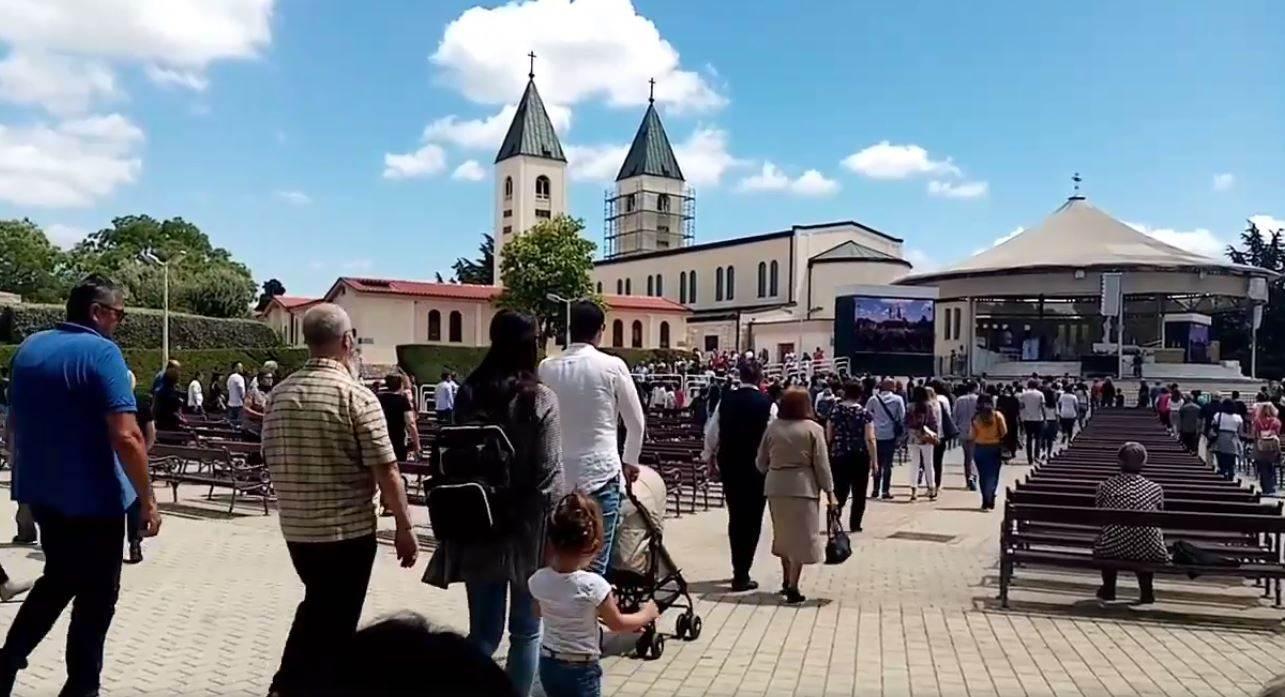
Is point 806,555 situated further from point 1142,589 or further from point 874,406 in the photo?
point 874,406

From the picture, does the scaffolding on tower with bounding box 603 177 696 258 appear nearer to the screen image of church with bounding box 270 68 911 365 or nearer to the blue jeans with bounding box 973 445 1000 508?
the screen image of church with bounding box 270 68 911 365

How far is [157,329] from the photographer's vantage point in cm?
5319

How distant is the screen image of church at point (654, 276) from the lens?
70.8 m

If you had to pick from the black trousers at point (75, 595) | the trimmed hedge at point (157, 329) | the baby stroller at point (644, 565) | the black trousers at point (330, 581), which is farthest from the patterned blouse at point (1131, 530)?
the trimmed hedge at point (157, 329)

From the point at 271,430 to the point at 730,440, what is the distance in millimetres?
5095

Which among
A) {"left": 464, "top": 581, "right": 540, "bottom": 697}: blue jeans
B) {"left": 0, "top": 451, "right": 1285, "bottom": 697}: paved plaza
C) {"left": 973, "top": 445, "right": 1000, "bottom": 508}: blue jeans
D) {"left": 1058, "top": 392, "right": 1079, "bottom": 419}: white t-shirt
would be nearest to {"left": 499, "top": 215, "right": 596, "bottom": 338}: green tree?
{"left": 1058, "top": 392, "right": 1079, "bottom": 419}: white t-shirt

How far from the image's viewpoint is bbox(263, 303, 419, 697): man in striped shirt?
15.5 ft

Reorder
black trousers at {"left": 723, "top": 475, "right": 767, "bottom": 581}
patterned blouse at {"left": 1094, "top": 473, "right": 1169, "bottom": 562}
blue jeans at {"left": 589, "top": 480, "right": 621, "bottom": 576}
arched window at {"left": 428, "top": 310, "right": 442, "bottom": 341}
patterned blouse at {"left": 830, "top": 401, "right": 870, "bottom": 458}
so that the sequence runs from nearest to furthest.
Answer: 1. blue jeans at {"left": 589, "top": 480, "right": 621, "bottom": 576}
2. patterned blouse at {"left": 1094, "top": 473, "right": 1169, "bottom": 562}
3. black trousers at {"left": 723, "top": 475, "right": 767, "bottom": 581}
4. patterned blouse at {"left": 830, "top": 401, "right": 870, "bottom": 458}
5. arched window at {"left": 428, "top": 310, "right": 442, "bottom": 341}

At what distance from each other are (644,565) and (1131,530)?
4092 mm

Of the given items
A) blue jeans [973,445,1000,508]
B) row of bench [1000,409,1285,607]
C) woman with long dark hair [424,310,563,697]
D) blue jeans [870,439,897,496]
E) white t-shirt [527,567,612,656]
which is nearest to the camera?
white t-shirt [527,567,612,656]

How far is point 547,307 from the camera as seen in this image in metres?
67.8

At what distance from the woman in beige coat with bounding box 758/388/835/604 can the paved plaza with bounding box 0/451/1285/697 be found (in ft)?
1.33

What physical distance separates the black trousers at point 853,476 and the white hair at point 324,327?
28.4 feet

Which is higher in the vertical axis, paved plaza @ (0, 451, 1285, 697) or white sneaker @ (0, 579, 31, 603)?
white sneaker @ (0, 579, 31, 603)
